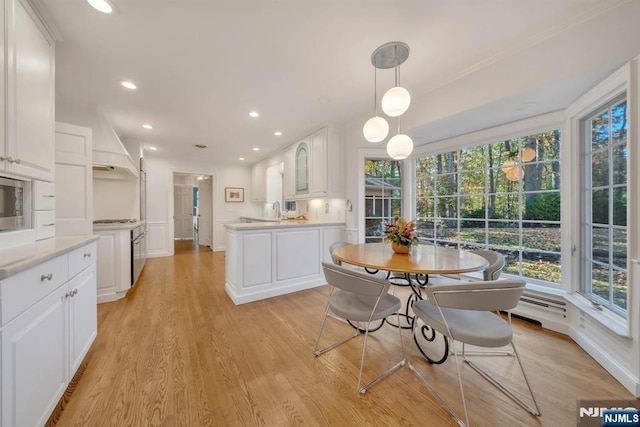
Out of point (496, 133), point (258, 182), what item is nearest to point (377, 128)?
point (496, 133)

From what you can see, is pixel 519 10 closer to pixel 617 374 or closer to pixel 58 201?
pixel 617 374

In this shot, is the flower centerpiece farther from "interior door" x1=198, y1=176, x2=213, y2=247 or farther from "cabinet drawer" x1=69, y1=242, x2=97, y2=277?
"interior door" x1=198, y1=176, x2=213, y2=247

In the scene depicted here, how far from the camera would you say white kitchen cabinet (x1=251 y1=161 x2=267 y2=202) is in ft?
20.5

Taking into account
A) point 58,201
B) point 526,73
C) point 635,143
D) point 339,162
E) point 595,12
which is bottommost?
point 58,201

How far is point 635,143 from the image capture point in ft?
5.02

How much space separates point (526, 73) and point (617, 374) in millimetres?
2270

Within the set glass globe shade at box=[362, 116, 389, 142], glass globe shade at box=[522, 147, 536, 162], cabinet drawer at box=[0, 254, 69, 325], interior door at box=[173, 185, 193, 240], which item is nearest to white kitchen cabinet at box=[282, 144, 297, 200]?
glass globe shade at box=[362, 116, 389, 142]

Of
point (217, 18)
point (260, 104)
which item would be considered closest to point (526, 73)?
point (217, 18)

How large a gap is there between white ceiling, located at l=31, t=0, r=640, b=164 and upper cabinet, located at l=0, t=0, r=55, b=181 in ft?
0.69

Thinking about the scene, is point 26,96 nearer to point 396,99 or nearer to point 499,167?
point 396,99

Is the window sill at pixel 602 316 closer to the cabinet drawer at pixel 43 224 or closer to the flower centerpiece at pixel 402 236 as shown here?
the flower centerpiece at pixel 402 236

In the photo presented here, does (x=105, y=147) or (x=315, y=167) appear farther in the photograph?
(x=315, y=167)

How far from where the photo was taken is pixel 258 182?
6.54m

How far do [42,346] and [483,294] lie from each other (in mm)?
2252
